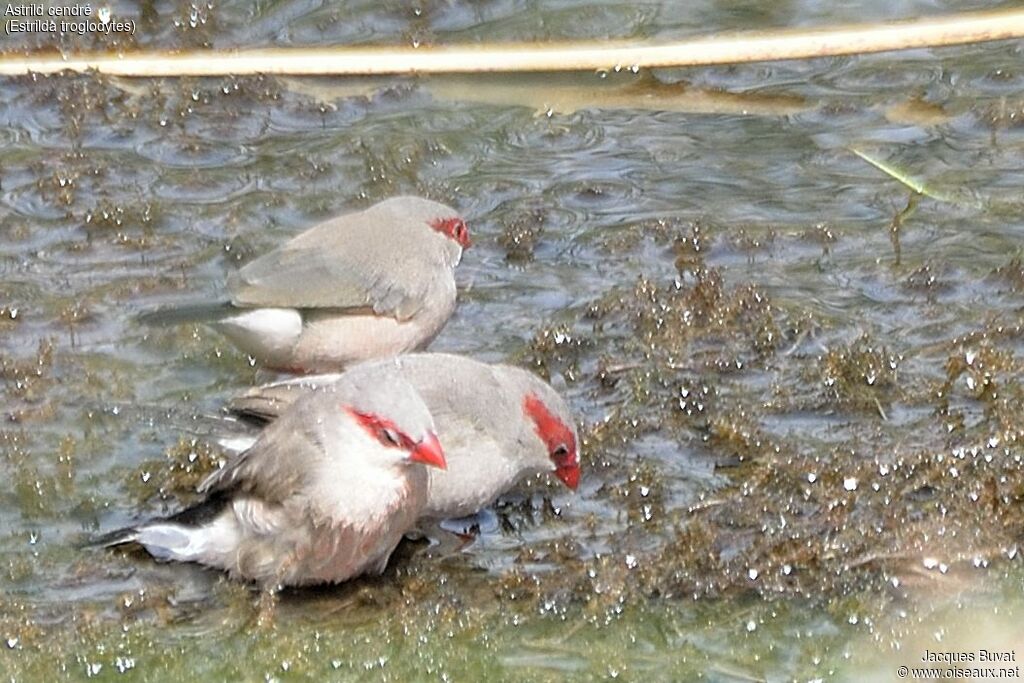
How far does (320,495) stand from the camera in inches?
245

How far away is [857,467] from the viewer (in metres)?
6.96

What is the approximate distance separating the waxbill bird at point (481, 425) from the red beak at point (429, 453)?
1.39 ft

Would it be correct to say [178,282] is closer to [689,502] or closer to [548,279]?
[548,279]

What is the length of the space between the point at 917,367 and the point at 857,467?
3.17 feet

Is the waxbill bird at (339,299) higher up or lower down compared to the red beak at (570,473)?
higher up

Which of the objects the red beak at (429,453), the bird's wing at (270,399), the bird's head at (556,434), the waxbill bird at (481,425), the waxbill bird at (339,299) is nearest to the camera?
the red beak at (429,453)

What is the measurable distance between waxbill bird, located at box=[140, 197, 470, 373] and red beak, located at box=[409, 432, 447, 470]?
1594 millimetres

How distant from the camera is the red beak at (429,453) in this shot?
20.1ft

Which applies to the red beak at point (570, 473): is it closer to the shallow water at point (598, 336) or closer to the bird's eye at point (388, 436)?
the shallow water at point (598, 336)

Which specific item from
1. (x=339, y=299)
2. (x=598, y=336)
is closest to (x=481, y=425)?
(x=339, y=299)

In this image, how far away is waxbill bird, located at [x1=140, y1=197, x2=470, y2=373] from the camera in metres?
7.63

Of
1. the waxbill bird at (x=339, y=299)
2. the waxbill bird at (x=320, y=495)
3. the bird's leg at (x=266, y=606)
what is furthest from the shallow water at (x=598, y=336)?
the waxbill bird at (x=339, y=299)

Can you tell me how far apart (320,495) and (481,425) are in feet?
2.51

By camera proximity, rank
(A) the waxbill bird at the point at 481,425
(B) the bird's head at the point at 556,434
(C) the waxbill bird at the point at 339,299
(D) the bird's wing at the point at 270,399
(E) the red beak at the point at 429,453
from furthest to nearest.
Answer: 1. (C) the waxbill bird at the point at 339,299
2. (D) the bird's wing at the point at 270,399
3. (B) the bird's head at the point at 556,434
4. (A) the waxbill bird at the point at 481,425
5. (E) the red beak at the point at 429,453
